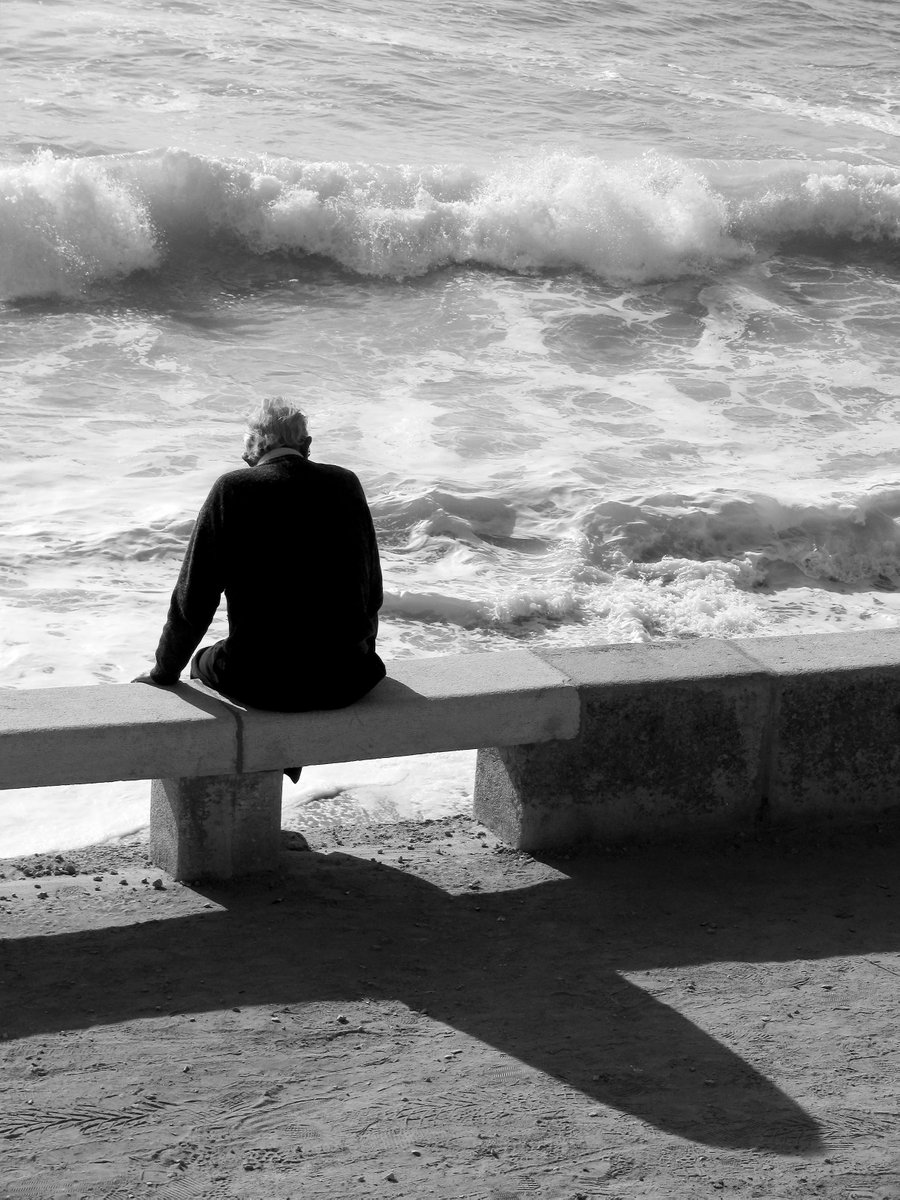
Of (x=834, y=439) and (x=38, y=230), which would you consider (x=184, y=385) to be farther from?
(x=834, y=439)

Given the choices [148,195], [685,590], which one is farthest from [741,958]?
[148,195]

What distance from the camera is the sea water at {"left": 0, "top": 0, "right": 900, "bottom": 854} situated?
6.81m

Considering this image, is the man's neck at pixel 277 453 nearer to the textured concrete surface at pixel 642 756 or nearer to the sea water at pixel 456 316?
the sea water at pixel 456 316

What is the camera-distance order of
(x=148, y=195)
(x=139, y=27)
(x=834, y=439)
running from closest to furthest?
(x=834, y=439) → (x=148, y=195) → (x=139, y=27)

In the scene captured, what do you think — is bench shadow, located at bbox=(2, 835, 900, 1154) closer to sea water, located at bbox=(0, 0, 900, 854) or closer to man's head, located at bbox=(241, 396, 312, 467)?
sea water, located at bbox=(0, 0, 900, 854)

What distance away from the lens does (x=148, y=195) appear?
1323 centimetres

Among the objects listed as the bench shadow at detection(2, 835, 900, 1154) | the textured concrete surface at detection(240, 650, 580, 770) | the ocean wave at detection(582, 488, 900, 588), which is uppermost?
the textured concrete surface at detection(240, 650, 580, 770)

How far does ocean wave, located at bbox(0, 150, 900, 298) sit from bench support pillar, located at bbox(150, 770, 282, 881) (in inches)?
360

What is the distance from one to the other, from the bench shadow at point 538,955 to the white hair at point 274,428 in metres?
1.20

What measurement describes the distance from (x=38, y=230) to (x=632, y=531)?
7207 mm

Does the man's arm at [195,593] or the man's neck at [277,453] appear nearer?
the man's arm at [195,593]

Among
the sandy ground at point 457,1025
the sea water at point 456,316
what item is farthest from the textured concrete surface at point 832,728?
the sea water at point 456,316

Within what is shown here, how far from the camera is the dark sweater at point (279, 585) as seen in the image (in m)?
3.54

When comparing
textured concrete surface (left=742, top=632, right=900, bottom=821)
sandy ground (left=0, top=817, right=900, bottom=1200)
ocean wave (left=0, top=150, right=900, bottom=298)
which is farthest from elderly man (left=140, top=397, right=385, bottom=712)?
ocean wave (left=0, top=150, right=900, bottom=298)
